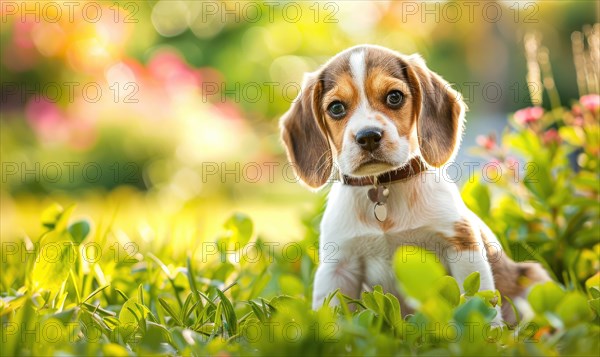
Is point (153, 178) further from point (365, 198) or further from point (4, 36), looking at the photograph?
point (365, 198)

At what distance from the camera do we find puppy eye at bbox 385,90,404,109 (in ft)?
6.86

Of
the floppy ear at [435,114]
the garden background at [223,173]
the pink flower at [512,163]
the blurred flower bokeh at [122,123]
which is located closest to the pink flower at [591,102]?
the garden background at [223,173]

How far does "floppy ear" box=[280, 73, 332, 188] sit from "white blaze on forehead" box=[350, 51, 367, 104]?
0.55 ft

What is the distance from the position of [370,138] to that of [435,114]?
31 cm

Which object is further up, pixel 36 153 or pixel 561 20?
pixel 561 20

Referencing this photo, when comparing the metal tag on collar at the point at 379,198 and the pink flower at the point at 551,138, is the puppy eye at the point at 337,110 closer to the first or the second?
the metal tag on collar at the point at 379,198

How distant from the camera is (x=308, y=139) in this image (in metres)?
2.30

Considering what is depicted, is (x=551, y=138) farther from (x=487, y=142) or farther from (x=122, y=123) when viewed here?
(x=122, y=123)

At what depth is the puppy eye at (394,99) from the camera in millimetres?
2091

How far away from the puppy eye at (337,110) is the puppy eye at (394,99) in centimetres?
13

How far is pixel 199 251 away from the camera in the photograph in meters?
3.08

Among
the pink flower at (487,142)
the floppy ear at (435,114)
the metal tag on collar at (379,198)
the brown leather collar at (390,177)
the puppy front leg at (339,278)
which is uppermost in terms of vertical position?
the floppy ear at (435,114)

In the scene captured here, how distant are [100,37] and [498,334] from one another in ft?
21.4

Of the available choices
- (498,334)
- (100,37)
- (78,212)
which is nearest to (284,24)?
(100,37)
